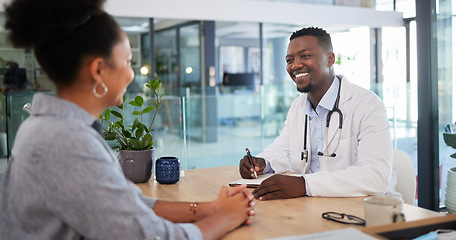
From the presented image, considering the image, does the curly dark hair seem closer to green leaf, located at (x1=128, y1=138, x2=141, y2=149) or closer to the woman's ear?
the woman's ear

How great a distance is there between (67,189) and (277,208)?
85cm

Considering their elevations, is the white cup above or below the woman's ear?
below

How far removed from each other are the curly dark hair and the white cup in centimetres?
84

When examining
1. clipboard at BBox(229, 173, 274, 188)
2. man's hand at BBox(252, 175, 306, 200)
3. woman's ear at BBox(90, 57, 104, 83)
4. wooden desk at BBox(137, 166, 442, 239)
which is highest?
woman's ear at BBox(90, 57, 104, 83)

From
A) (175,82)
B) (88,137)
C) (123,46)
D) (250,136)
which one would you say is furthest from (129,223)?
(175,82)

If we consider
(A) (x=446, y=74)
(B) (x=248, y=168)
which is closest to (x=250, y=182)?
(B) (x=248, y=168)

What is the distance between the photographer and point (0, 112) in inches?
159

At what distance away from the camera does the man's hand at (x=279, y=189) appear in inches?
70.1

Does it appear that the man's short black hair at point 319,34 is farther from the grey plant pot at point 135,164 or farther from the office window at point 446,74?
the office window at point 446,74

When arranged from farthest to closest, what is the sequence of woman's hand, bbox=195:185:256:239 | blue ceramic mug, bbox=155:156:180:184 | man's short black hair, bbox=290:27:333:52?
man's short black hair, bbox=290:27:333:52, blue ceramic mug, bbox=155:156:180:184, woman's hand, bbox=195:185:256:239

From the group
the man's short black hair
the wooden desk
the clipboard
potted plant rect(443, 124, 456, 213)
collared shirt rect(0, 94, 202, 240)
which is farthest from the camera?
potted plant rect(443, 124, 456, 213)

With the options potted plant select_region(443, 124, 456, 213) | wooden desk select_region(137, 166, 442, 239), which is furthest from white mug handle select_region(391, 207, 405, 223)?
potted plant select_region(443, 124, 456, 213)

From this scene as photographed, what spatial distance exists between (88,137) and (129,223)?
8.5 inches

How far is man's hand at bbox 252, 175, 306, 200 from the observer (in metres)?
1.78
